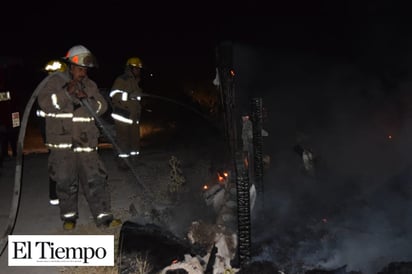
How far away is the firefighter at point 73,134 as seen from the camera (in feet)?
15.0

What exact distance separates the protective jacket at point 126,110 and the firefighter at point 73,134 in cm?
185

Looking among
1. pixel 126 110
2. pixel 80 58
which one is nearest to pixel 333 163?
pixel 126 110

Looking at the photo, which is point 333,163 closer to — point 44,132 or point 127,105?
point 127,105

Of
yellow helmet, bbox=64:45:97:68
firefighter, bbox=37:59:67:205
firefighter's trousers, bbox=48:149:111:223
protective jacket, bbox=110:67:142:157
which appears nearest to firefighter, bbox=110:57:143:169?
protective jacket, bbox=110:67:142:157

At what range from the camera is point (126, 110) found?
274 inches

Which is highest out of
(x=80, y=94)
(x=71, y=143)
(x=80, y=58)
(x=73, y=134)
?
(x=80, y=58)

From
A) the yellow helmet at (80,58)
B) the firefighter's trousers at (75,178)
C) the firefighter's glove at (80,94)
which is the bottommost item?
the firefighter's trousers at (75,178)

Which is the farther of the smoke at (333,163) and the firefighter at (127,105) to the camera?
the firefighter at (127,105)

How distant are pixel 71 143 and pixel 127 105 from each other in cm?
239

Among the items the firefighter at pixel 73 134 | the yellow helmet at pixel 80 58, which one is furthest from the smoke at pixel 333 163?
the yellow helmet at pixel 80 58

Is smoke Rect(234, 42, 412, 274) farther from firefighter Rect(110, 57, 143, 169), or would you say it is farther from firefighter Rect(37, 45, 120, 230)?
firefighter Rect(37, 45, 120, 230)

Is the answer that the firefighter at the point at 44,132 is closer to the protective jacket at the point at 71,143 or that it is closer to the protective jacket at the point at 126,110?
the protective jacket at the point at 71,143

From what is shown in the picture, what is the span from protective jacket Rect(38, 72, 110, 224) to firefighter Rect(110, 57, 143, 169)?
182 cm

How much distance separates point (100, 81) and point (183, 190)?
62.4ft
